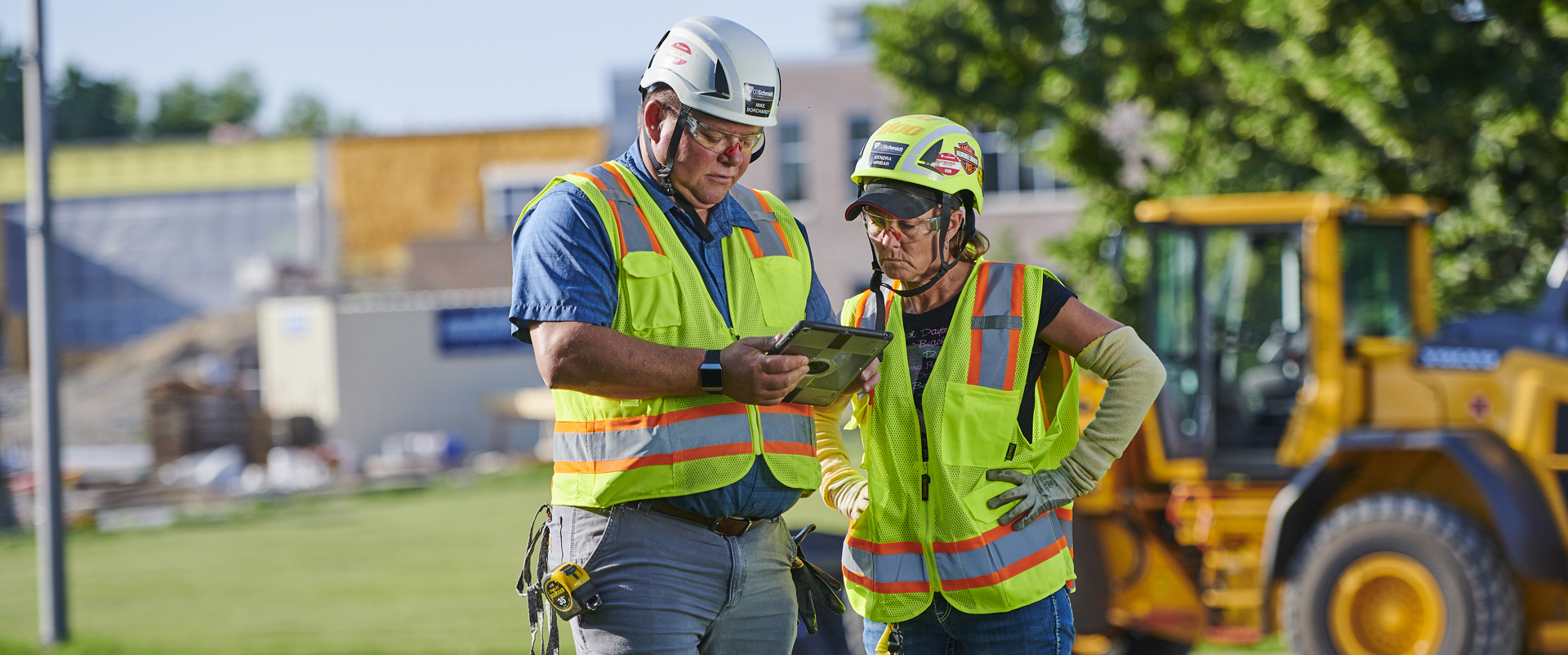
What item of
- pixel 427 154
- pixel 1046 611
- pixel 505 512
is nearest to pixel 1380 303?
pixel 1046 611

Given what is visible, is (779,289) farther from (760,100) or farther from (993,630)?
Result: (993,630)

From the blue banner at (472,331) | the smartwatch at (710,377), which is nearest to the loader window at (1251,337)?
the smartwatch at (710,377)

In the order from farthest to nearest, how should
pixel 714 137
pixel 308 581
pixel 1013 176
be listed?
pixel 1013 176, pixel 308 581, pixel 714 137

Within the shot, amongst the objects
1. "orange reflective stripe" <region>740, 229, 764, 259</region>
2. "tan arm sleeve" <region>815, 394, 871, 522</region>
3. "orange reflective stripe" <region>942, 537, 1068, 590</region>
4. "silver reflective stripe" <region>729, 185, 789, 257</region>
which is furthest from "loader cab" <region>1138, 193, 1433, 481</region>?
"orange reflective stripe" <region>740, 229, 764, 259</region>

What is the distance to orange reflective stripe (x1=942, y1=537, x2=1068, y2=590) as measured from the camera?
3.03m

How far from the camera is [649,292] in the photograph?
2887 millimetres

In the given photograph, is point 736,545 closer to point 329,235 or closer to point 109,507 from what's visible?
point 109,507

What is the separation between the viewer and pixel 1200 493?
7.94m

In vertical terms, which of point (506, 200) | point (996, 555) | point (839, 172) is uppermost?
point (506, 200)

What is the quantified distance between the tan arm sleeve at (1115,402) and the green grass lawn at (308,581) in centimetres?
742

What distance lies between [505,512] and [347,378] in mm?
12363

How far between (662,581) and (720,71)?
41.1 inches

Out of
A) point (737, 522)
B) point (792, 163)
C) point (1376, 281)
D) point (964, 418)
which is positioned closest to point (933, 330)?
point (964, 418)

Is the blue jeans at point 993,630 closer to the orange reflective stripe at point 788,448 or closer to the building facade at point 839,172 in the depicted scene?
the orange reflective stripe at point 788,448
